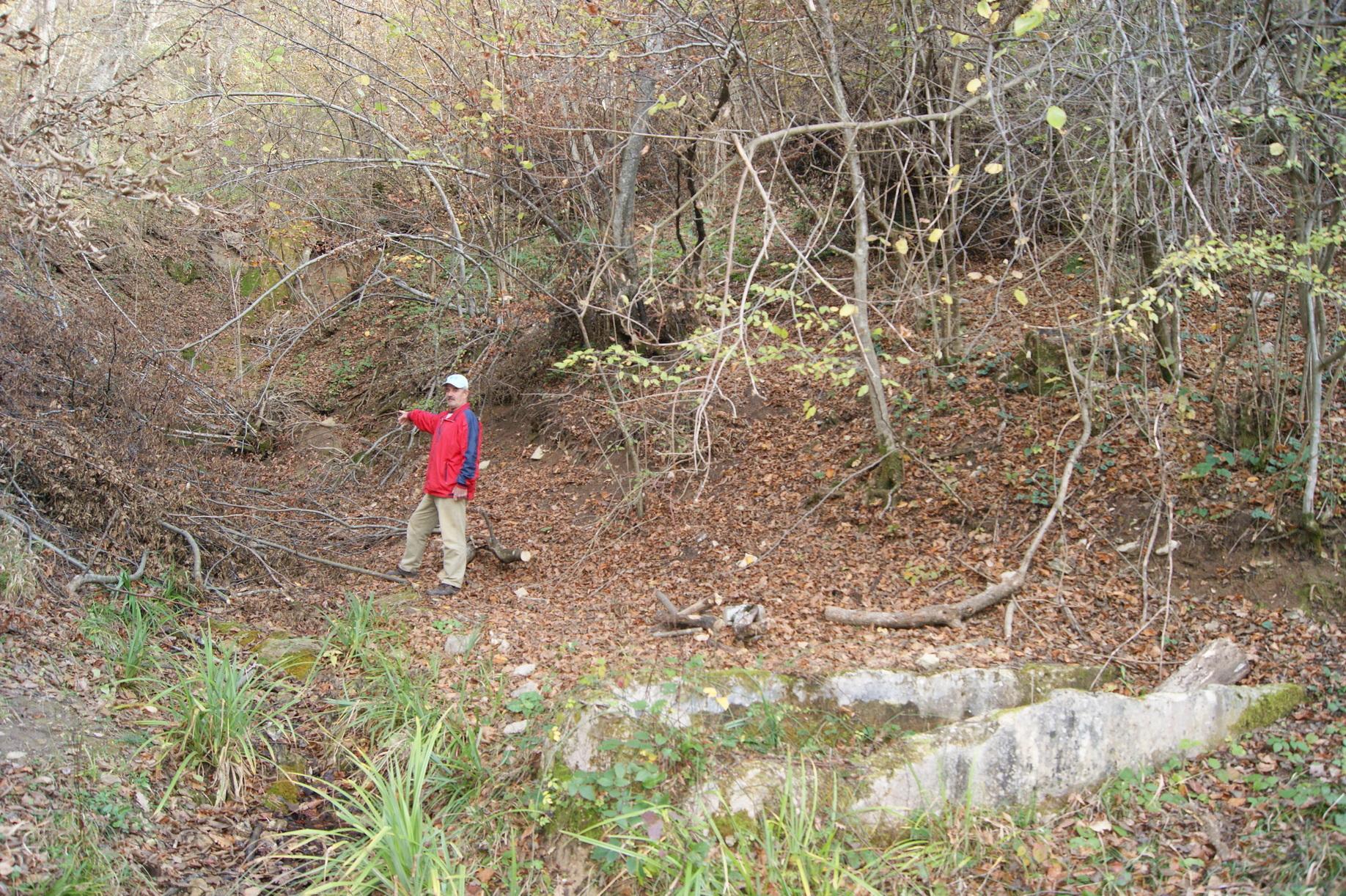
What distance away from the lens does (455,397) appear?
7.09 m

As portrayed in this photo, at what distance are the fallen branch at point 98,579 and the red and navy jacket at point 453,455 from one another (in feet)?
6.55

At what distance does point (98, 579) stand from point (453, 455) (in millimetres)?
2484

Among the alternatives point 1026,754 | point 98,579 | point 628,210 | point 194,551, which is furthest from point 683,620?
point 628,210

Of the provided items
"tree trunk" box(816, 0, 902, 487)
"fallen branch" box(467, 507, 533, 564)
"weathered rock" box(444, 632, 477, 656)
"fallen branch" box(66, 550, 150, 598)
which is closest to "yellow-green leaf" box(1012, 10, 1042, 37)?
"tree trunk" box(816, 0, 902, 487)

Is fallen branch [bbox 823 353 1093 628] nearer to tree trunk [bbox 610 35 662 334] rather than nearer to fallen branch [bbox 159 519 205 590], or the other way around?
tree trunk [bbox 610 35 662 334]

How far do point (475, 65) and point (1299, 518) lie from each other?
8054 mm

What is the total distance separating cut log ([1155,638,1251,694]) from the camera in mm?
4734

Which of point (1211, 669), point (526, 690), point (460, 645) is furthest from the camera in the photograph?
point (460, 645)

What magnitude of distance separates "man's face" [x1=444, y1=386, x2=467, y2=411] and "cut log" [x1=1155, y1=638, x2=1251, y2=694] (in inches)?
201

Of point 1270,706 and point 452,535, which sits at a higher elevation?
point 1270,706

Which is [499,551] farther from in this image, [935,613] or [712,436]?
[935,613]

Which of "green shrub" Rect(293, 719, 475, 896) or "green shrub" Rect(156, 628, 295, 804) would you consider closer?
"green shrub" Rect(293, 719, 475, 896)

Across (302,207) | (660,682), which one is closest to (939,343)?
(660,682)

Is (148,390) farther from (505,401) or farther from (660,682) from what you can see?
(660,682)
